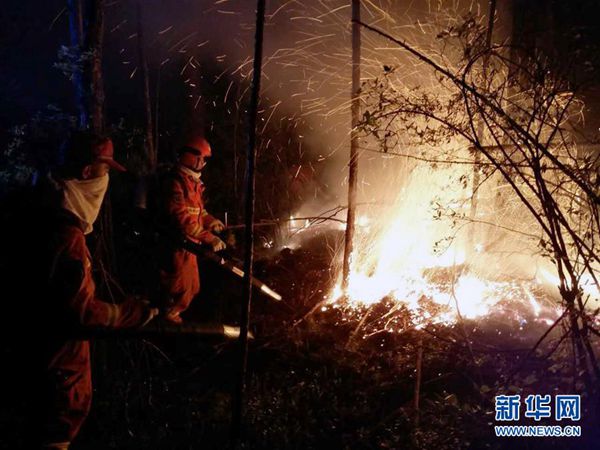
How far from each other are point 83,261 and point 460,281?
6034 millimetres

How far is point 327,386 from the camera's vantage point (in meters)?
4.71

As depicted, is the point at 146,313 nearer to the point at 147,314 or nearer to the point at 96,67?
the point at 147,314

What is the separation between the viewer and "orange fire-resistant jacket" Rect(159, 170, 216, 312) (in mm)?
5922

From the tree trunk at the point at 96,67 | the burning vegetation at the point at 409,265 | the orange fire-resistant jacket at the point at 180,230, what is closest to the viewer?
the burning vegetation at the point at 409,265

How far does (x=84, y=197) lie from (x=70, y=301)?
0.68 meters

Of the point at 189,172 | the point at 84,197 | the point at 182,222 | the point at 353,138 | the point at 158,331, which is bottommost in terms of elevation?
the point at 158,331

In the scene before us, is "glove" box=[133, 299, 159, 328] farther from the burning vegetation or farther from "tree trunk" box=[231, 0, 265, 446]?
"tree trunk" box=[231, 0, 265, 446]

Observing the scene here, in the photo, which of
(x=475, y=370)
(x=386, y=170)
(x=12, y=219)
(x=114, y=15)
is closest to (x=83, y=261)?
(x=12, y=219)

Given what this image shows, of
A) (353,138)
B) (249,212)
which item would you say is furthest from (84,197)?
(353,138)

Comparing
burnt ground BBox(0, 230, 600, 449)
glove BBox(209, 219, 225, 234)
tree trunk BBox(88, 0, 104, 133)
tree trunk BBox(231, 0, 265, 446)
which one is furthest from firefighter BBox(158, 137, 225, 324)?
tree trunk BBox(231, 0, 265, 446)

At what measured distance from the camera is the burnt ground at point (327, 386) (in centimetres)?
394

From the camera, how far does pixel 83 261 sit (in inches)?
113

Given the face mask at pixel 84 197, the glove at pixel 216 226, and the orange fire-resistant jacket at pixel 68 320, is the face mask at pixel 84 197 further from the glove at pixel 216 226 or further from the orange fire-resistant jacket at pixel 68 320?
the glove at pixel 216 226

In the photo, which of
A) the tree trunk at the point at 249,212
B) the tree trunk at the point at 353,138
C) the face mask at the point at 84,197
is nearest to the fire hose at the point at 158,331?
the tree trunk at the point at 249,212
